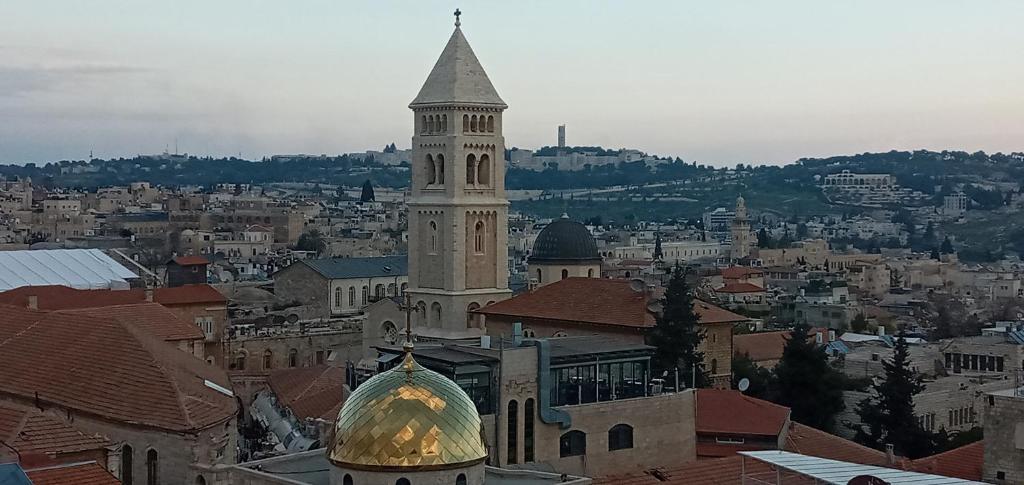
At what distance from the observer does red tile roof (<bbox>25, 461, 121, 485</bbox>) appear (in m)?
21.6

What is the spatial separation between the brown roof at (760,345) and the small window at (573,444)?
22.4m

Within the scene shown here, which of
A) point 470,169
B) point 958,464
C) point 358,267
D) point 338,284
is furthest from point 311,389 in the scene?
point 358,267

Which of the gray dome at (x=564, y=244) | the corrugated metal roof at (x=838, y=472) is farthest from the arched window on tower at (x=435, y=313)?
the corrugated metal roof at (x=838, y=472)

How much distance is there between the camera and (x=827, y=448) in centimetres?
3425

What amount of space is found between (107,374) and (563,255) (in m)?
26.6

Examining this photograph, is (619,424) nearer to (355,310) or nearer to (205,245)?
(355,310)

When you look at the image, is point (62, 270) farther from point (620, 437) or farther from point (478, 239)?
point (620, 437)

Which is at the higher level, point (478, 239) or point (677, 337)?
point (478, 239)

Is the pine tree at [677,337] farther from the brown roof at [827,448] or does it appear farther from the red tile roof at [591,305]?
the brown roof at [827,448]

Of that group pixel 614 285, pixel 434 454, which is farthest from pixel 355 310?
pixel 434 454

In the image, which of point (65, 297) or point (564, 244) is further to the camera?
point (564, 244)

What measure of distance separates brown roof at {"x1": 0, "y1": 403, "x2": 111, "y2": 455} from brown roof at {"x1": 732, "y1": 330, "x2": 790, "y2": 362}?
32.1 m

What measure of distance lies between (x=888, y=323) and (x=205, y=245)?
183 feet

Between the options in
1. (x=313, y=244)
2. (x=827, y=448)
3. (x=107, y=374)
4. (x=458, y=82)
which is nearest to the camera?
(x=107, y=374)
